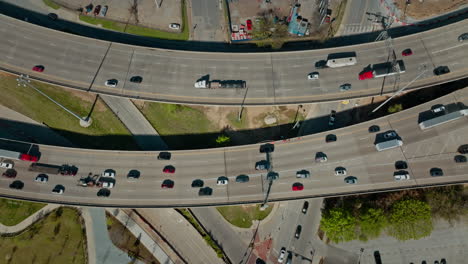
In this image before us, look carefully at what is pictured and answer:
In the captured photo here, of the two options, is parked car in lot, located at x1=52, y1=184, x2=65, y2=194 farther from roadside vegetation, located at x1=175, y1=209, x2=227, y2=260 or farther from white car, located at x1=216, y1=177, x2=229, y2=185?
white car, located at x1=216, y1=177, x2=229, y2=185

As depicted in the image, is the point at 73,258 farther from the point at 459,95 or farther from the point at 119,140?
the point at 459,95

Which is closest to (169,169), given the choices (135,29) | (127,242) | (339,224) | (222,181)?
(222,181)

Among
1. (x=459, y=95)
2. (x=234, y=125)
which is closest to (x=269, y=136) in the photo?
(x=234, y=125)

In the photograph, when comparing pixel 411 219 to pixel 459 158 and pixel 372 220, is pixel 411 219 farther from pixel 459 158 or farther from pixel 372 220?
pixel 459 158

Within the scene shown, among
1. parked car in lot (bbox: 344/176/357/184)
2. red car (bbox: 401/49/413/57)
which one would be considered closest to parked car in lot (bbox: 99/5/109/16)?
parked car in lot (bbox: 344/176/357/184)

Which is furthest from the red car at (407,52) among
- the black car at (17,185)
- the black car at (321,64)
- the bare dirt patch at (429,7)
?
the black car at (17,185)
